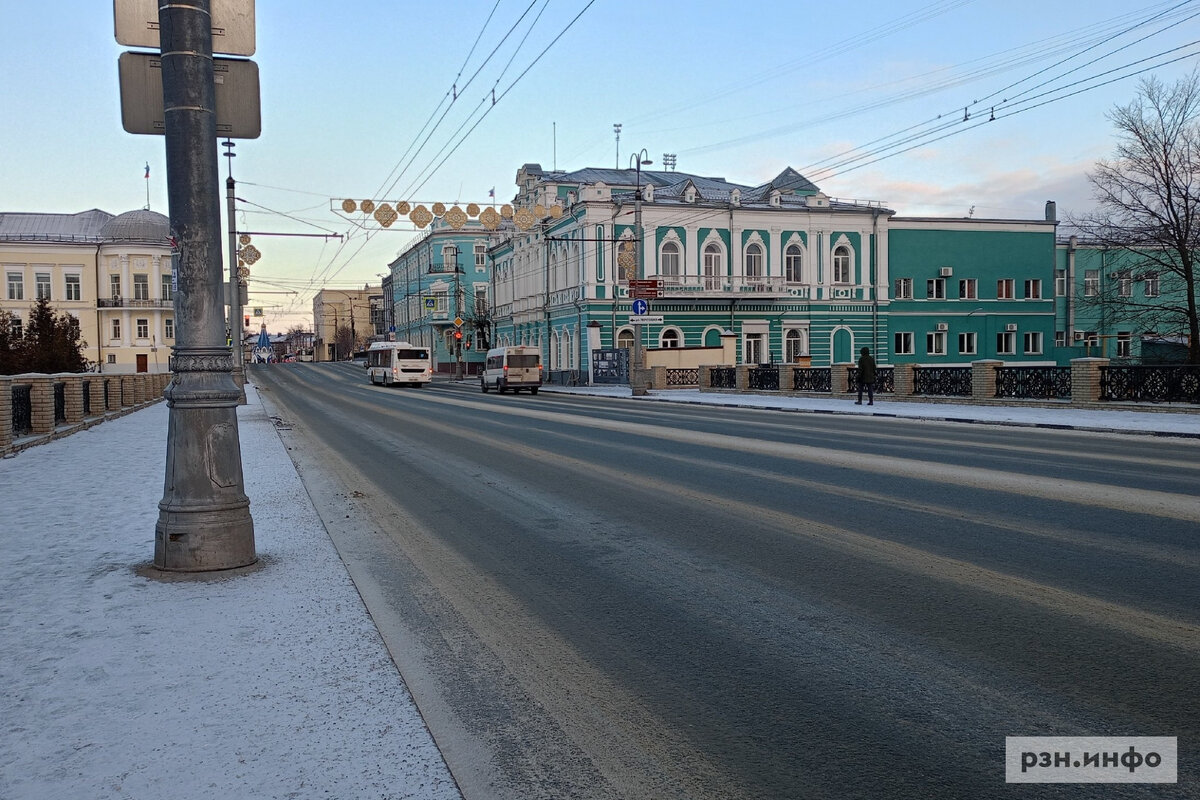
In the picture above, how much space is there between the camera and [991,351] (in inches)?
2309

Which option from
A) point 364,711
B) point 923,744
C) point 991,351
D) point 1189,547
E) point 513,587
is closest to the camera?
point 923,744

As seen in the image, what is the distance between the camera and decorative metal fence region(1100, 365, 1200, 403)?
2197cm

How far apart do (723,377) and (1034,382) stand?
56.7 feet

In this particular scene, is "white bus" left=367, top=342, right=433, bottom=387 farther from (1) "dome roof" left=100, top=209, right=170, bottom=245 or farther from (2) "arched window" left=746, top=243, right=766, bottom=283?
(1) "dome roof" left=100, top=209, right=170, bottom=245

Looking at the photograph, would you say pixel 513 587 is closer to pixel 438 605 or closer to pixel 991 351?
pixel 438 605

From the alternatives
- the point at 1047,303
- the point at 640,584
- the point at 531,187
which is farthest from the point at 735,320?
the point at 640,584

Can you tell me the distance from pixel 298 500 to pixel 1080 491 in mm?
8550

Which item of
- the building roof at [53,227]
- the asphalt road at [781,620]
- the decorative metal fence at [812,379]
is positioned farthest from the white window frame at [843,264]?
the building roof at [53,227]

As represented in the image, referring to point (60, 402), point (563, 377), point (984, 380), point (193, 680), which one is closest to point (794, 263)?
point (563, 377)

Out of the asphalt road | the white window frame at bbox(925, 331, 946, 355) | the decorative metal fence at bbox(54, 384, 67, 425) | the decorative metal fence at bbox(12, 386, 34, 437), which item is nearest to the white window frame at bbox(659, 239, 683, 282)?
the white window frame at bbox(925, 331, 946, 355)

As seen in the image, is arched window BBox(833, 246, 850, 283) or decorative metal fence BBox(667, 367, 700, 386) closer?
decorative metal fence BBox(667, 367, 700, 386)

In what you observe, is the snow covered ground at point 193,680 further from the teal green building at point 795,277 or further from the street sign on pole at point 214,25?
the teal green building at point 795,277

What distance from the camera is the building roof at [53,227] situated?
257 ft

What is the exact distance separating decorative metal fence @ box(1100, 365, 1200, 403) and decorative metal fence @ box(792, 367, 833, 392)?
10852mm
